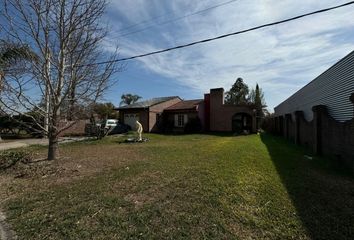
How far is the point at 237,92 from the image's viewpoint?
58.8 meters

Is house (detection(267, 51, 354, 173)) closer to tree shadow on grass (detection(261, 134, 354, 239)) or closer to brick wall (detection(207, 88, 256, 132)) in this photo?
tree shadow on grass (detection(261, 134, 354, 239))

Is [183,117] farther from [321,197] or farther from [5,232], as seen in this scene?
[5,232]

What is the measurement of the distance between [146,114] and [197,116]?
5.76 metres

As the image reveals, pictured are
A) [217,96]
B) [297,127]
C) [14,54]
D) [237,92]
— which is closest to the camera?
[14,54]

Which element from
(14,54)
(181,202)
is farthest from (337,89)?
(14,54)

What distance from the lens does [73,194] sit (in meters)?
5.90

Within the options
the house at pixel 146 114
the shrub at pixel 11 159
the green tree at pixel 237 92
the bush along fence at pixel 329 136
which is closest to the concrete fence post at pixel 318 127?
the bush along fence at pixel 329 136

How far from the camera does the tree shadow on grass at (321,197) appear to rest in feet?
13.1

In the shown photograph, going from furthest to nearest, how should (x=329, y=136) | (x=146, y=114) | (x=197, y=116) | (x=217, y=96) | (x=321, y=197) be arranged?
(x=217, y=96) → (x=197, y=116) → (x=146, y=114) → (x=329, y=136) → (x=321, y=197)

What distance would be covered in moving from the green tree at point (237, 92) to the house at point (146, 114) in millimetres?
28790

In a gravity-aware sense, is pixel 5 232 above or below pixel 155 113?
below

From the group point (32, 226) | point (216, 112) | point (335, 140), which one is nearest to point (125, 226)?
point (32, 226)

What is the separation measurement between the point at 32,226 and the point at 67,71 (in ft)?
22.2

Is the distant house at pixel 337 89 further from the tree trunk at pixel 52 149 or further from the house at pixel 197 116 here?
the house at pixel 197 116
